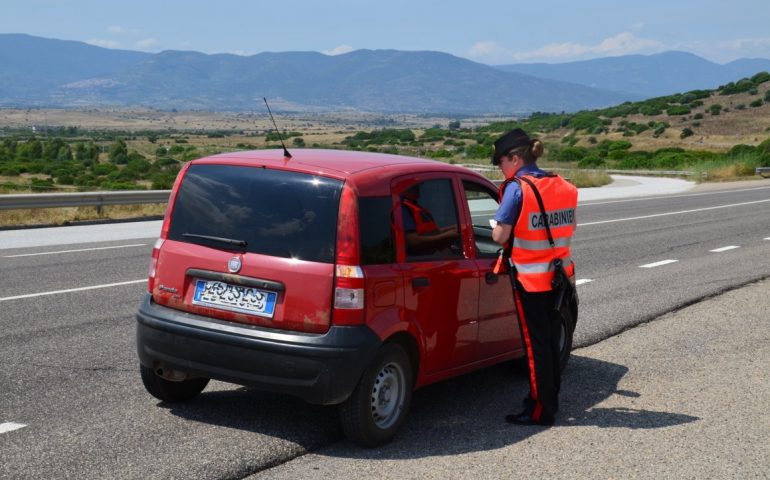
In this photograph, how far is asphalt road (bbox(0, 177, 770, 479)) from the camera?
17.3 feet

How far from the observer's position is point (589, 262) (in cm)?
1447

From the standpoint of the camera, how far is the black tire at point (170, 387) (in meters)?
6.09

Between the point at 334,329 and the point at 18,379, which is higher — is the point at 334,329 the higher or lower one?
the higher one

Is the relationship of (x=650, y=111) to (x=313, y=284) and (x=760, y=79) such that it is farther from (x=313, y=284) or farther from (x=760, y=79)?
(x=313, y=284)

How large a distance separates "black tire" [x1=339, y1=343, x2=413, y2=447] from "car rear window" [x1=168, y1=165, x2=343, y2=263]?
0.68 metres

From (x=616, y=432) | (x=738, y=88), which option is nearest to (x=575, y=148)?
(x=738, y=88)

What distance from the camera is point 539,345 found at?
6.03m

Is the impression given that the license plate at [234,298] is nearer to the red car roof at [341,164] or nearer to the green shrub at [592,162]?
the red car roof at [341,164]

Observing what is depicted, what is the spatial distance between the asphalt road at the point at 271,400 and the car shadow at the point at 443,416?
0.01 m

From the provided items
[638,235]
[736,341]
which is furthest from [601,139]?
[736,341]

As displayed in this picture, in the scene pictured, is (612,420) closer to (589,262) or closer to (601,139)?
(589,262)

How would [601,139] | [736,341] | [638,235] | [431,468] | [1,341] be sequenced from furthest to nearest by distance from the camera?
[601,139] → [638,235] → [736,341] → [1,341] → [431,468]

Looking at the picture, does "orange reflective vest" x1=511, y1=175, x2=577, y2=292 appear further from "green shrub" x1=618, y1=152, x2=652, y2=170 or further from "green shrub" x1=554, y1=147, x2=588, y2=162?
"green shrub" x1=554, y1=147, x2=588, y2=162

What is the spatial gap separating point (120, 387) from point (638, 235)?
46.3 feet
